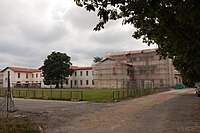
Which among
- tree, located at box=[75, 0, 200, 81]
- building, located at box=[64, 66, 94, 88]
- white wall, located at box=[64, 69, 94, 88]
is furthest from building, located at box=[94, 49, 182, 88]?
tree, located at box=[75, 0, 200, 81]

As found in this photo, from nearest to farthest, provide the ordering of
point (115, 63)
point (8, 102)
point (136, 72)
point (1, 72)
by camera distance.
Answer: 1. point (8, 102)
2. point (115, 63)
3. point (136, 72)
4. point (1, 72)

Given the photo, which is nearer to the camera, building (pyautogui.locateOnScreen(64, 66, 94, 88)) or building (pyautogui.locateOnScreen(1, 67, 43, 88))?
building (pyautogui.locateOnScreen(64, 66, 94, 88))

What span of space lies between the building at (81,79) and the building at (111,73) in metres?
9.88

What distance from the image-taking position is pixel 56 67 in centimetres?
7700

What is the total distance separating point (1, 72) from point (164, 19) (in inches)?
4116

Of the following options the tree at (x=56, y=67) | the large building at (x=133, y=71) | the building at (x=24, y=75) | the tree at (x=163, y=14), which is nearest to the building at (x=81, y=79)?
the large building at (x=133, y=71)

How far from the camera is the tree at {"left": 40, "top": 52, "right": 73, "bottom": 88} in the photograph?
76875 millimetres

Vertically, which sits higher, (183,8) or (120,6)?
(120,6)

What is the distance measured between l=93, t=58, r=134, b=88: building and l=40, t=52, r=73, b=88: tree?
9523 mm

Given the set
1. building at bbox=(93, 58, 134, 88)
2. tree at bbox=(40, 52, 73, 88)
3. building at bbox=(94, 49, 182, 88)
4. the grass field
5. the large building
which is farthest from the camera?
tree at bbox=(40, 52, 73, 88)

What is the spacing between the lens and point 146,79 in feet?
254

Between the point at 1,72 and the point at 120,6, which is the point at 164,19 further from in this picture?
the point at 1,72

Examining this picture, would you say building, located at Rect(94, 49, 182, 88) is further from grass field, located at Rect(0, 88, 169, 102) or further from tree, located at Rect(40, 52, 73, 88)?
grass field, located at Rect(0, 88, 169, 102)

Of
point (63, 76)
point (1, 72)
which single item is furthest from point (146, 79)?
point (1, 72)
